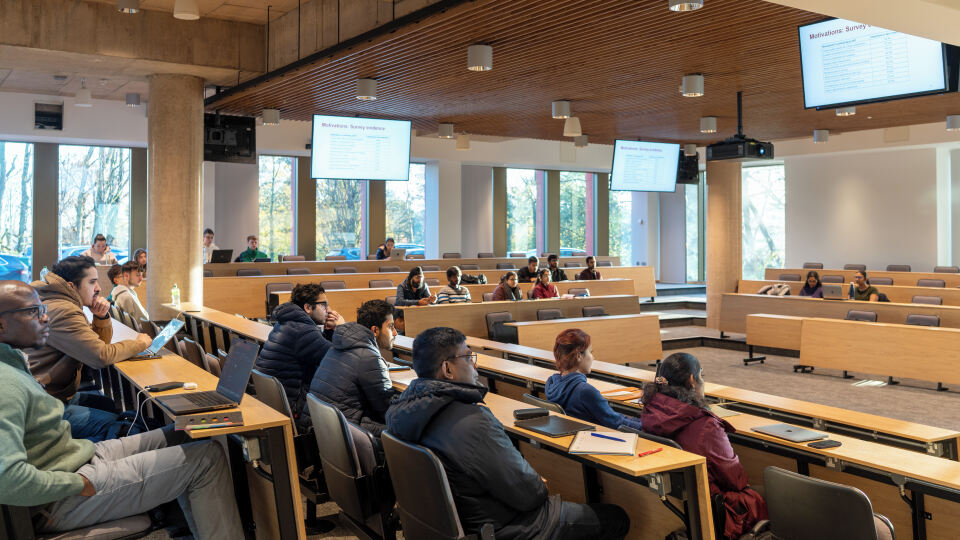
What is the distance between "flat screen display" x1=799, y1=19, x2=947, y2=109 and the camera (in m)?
5.01

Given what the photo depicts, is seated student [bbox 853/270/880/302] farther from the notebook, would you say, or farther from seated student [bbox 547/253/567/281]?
the notebook

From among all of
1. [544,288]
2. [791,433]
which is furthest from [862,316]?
[791,433]

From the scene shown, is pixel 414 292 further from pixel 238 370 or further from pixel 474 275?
pixel 238 370

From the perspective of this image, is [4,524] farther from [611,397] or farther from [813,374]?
[813,374]

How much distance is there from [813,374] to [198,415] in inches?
331

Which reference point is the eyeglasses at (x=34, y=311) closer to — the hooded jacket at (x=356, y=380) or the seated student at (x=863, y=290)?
the hooded jacket at (x=356, y=380)

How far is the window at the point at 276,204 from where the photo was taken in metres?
16.4

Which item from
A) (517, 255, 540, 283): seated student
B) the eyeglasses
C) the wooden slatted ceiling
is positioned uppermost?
the wooden slatted ceiling

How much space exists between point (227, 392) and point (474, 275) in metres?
9.92

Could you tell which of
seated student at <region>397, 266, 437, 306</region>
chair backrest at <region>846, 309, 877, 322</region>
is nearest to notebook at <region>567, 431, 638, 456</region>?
seated student at <region>397, 266, 437, 306</region>

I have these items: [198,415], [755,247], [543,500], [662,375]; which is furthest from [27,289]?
[755,247]

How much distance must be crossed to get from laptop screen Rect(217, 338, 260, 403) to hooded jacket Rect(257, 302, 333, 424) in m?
0.82

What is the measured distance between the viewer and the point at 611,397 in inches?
166

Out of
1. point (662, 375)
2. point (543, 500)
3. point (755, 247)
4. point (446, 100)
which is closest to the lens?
point (543, 500)
